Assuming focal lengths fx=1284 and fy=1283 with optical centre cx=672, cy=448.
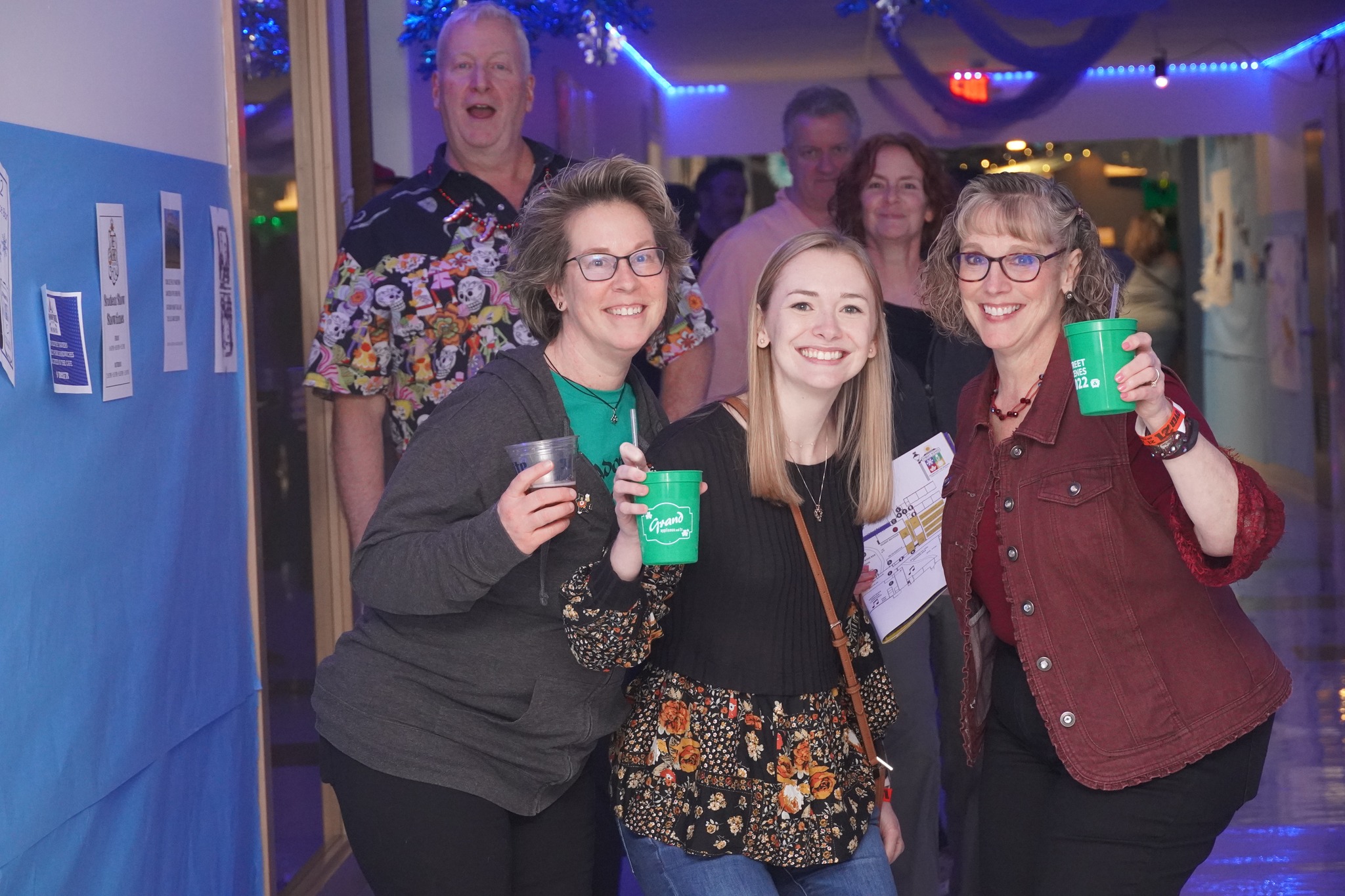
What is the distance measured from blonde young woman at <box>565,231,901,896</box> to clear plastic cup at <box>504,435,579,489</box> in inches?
3.9

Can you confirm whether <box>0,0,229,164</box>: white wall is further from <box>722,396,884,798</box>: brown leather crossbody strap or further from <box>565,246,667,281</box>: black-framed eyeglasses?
<box>722,396,884,798</box>: brown leather crossbody strap

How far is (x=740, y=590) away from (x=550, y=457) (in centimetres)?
39

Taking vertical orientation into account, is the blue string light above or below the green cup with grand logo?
above

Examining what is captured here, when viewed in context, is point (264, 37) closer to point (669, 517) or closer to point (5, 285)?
point (5, 285)

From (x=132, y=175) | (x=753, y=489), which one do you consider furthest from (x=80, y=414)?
(x=753, y=489)

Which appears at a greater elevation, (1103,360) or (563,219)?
(563,219)

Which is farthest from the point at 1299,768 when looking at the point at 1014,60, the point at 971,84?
the point at 971,84

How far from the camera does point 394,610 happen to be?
6.38 feet

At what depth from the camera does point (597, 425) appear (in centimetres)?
215

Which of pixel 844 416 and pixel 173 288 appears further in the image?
pixel 173 288

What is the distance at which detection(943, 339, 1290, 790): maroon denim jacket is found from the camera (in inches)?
74.1

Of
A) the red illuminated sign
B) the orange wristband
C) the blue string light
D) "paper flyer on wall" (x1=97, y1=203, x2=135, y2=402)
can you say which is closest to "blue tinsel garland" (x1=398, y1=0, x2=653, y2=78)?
"paper flyer on wall" (x1=97, y1=203, x2=135, y2=402)

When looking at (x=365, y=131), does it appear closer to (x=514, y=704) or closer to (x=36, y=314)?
(x=36, y=314)

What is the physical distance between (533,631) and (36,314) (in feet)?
2.92
